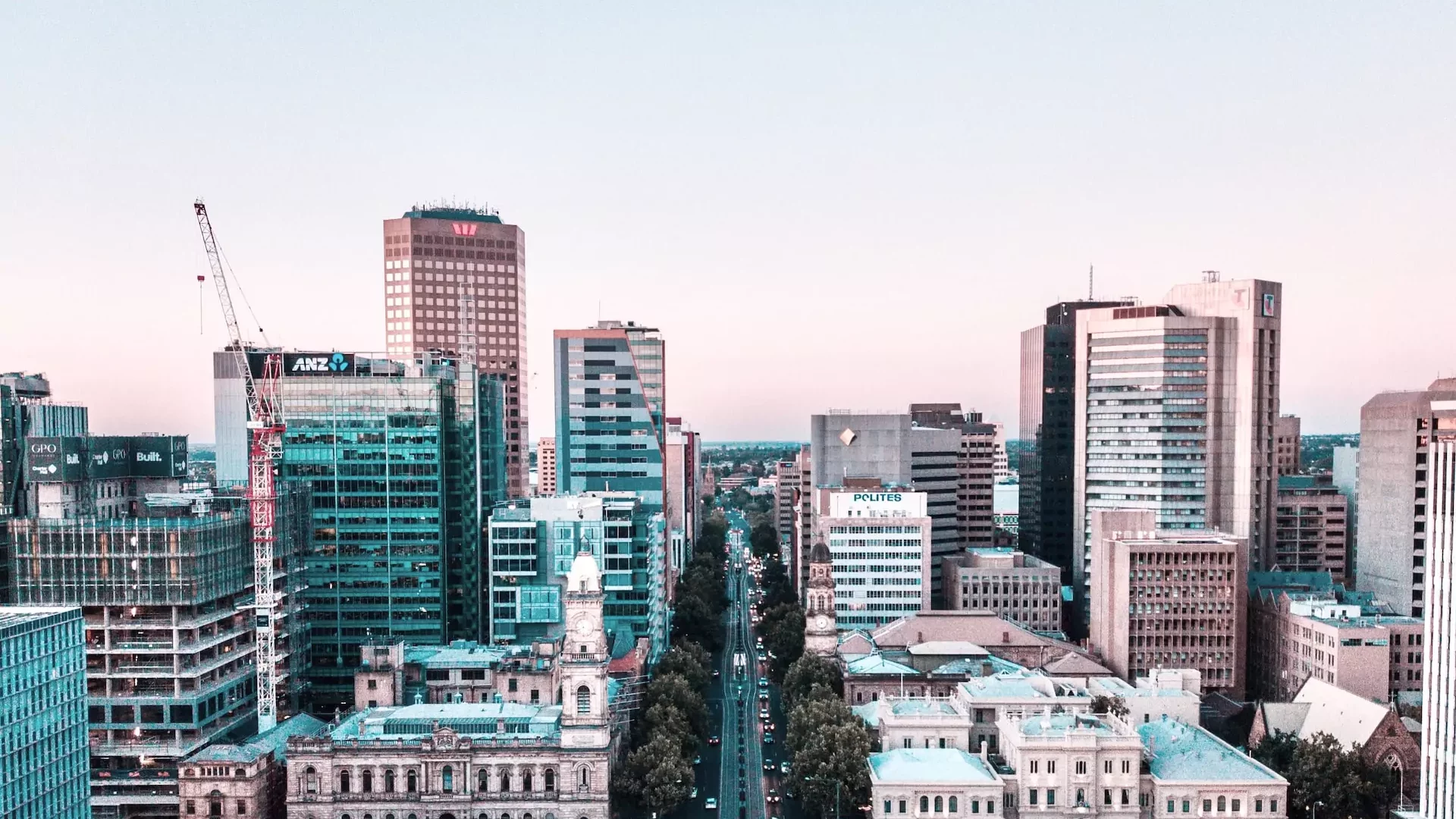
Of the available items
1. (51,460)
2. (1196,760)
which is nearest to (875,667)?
(1196,760)

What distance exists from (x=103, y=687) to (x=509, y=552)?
203 feet

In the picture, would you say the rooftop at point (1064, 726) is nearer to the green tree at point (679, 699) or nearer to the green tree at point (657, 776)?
the green tree at point (657, 776)

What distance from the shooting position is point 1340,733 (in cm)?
13438

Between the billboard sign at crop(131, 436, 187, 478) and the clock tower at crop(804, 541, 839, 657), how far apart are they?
11231 centimetres

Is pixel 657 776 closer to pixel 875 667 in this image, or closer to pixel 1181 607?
pixel 875 667

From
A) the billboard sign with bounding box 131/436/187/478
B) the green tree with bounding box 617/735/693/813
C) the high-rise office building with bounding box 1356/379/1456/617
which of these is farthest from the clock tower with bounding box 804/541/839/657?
the billboard sign with bounding box 131/436/187/478

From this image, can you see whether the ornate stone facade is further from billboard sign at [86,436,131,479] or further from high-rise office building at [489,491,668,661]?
billboard sign at [86,436,131,479]

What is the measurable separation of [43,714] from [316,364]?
250 feet


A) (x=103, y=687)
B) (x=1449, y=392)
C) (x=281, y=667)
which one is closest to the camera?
(x=103, y=687)

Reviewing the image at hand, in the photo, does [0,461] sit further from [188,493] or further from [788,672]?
[788,672]

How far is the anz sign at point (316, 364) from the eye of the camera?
577 feet

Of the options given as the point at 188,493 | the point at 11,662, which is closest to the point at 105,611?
the point at 11,662

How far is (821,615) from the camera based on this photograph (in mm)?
180125

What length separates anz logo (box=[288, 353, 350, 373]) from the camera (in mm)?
176250
